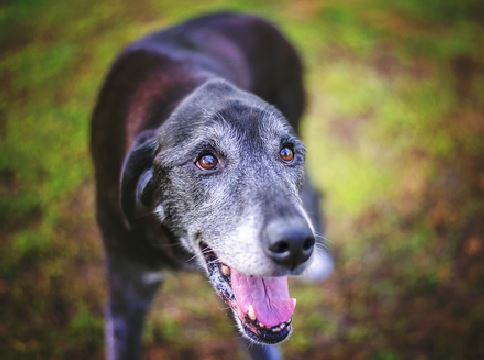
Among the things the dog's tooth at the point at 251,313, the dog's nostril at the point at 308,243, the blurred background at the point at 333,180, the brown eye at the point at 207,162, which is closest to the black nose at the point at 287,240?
the dog's nostril at the point at 308,243

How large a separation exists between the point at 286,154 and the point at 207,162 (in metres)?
0.47

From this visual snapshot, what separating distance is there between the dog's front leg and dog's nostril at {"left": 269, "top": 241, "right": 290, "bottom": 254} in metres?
1.42

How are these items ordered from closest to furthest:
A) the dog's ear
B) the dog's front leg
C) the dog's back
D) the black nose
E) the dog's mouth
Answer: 1. the black nose
2. the dog's mouth
3. the dog's ear
4. the dog's back
5. the dog's front leg

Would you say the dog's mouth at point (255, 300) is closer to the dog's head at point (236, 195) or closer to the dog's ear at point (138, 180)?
the dog's head at point (236, 195)

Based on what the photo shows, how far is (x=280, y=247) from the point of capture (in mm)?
2396

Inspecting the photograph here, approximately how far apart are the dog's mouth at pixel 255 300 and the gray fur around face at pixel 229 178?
0.15 metres

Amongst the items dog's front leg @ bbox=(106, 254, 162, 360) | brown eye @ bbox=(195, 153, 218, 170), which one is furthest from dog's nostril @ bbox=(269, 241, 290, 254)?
dog's front leg @ bbox=(106, 254, 162, 360)

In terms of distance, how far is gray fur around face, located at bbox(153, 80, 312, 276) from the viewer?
99.7 inches

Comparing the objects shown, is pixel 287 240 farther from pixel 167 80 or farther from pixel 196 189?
pixel 167 80

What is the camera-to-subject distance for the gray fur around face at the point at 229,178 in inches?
99.7

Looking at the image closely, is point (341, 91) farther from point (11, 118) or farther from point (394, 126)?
point (11, 118)

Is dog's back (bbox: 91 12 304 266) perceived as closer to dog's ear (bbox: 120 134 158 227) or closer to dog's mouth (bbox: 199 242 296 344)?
dog's ear (bbox: 120 134 158 227)

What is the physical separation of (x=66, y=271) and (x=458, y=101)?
5.74m

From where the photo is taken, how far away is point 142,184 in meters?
3.12
